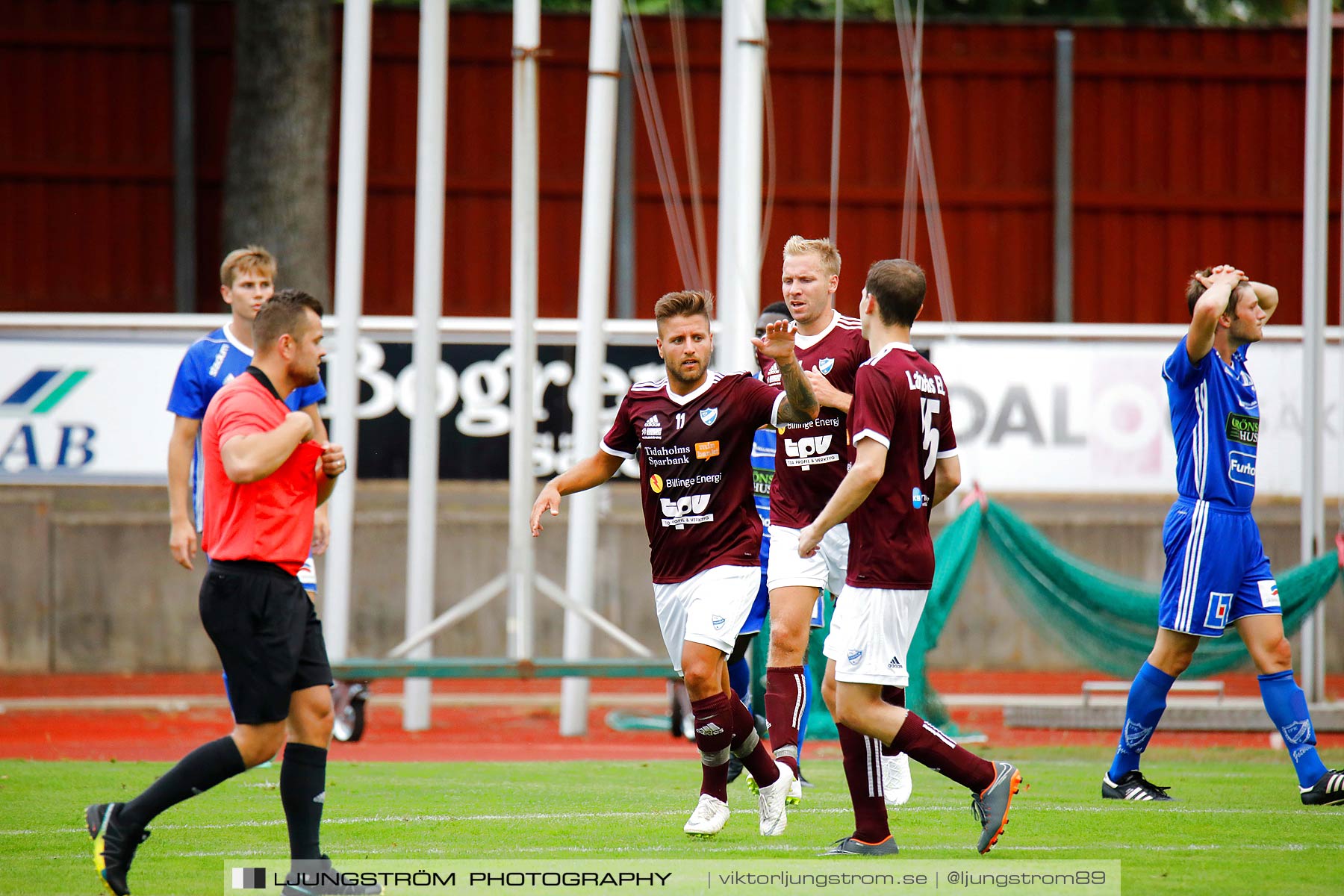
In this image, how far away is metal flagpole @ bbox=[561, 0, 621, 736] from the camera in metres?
11.7

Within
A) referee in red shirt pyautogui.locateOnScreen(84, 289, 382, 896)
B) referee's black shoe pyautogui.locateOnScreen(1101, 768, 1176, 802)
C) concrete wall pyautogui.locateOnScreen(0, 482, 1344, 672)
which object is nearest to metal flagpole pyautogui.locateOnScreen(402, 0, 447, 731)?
concrete wall pyautogui.locateOnScreen(0, 482, 1344, 672)

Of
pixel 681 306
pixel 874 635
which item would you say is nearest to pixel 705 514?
pixel 681 306

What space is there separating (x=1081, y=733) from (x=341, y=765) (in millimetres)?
5578

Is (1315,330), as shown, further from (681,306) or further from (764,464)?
(681,306)

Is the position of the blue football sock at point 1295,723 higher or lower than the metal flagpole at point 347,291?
lower

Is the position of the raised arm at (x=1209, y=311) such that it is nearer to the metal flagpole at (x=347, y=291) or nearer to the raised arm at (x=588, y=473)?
the raised arm at (x=588, y=473)

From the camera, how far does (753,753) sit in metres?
6.70

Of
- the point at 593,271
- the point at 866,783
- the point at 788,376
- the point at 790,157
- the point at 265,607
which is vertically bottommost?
the point at 866,783

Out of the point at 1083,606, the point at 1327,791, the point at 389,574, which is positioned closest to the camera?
the point at 1327,791

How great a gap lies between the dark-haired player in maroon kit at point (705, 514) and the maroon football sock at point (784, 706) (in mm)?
752

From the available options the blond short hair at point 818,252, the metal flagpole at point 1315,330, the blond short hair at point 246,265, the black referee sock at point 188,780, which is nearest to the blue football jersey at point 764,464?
the blond short hair at point 818,252

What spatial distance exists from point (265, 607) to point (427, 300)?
657 centimetres

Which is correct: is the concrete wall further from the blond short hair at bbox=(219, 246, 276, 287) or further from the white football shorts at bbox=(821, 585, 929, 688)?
the white football shorts at bbox=(821, 585, 929, 688)

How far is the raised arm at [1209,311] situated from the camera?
7270 mm
